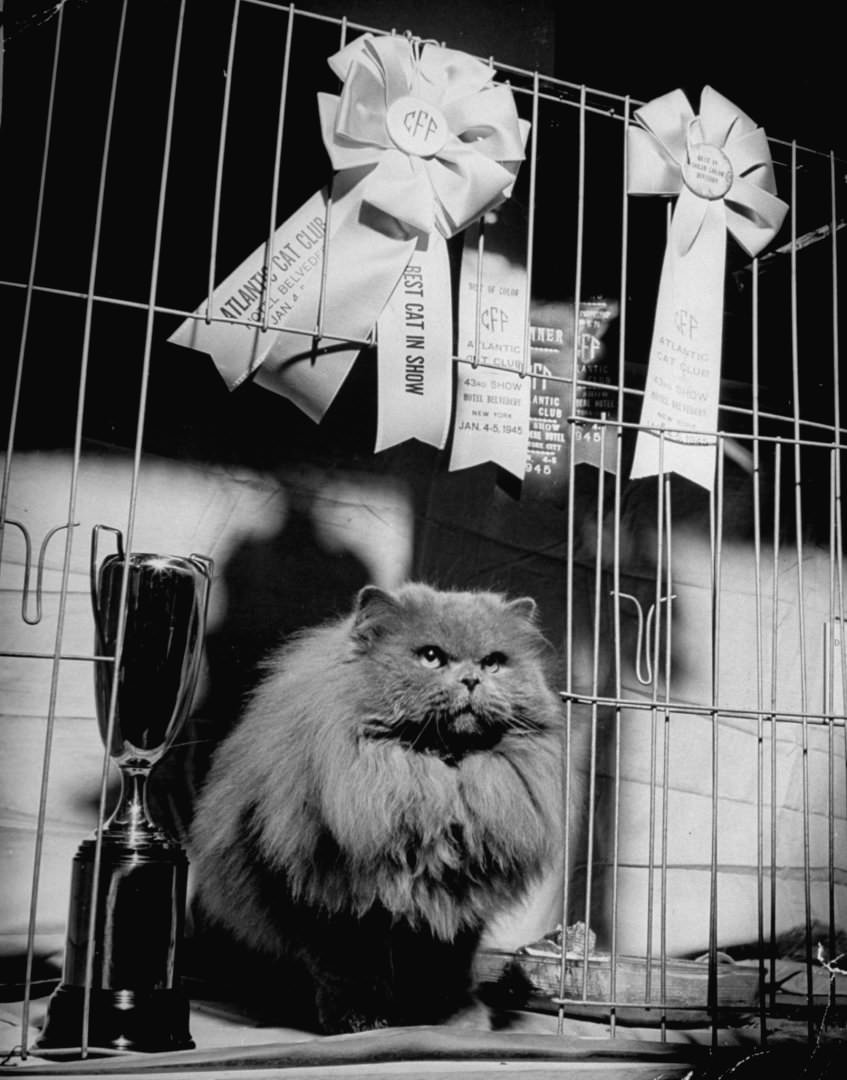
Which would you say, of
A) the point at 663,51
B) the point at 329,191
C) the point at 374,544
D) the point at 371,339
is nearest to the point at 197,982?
the point at 374,544

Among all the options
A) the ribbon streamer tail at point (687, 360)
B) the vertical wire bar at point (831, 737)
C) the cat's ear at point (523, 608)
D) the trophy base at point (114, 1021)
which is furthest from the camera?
the ribbon streamer tail at point (687, 360)

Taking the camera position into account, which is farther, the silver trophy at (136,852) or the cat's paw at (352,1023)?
the cat's paw at (352,1023)

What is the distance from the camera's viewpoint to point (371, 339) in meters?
1.93

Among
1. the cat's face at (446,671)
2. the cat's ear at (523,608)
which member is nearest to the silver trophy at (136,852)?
the cat's face at (446,671)

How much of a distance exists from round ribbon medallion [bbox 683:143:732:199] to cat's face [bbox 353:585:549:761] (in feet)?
2.92

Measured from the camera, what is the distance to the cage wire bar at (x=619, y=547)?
169cm

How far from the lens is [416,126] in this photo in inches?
75.9

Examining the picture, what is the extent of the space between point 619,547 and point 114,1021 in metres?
1.40

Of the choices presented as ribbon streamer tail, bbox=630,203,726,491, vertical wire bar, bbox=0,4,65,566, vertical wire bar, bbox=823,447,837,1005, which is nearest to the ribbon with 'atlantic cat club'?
ribbon streamer tail, bbox=630,203,726,491

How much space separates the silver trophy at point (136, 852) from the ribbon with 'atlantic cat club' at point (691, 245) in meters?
0.88

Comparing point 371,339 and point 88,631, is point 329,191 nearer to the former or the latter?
point 371,339

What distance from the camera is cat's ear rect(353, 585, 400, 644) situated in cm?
188

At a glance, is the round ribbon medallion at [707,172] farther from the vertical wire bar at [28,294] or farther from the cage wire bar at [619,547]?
the vertical wire bar at [28,294]

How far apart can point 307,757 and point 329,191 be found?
945 mm
